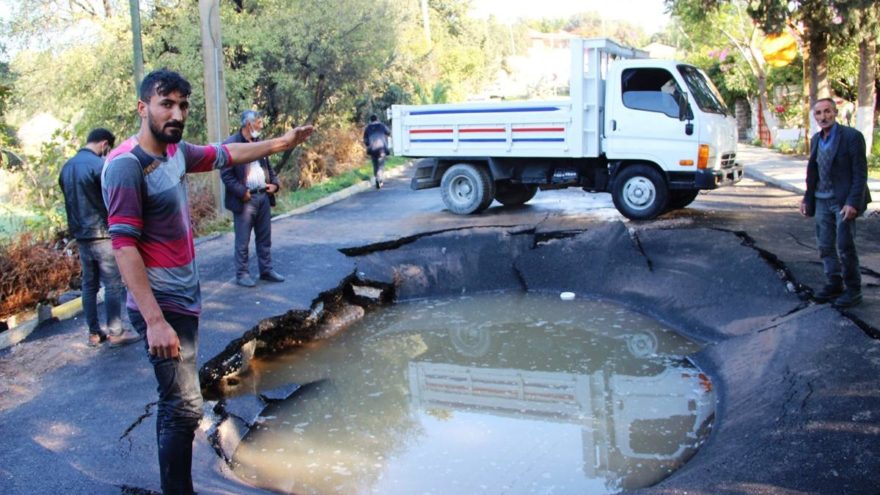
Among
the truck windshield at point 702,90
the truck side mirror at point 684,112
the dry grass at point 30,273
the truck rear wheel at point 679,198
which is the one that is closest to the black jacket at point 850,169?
the truck side mirror at point 684,112

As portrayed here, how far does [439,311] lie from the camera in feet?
29.3

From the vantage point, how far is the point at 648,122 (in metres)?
10.6

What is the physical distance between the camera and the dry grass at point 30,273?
805 centimetres

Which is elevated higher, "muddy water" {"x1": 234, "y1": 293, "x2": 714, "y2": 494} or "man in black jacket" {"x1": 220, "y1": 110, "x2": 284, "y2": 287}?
"man in black jacket" {"x1": 220, "y1": 110, "x2": 284, "y2": 287}

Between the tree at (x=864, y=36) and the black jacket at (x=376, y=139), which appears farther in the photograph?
the black jacket at (x=376, y=139)

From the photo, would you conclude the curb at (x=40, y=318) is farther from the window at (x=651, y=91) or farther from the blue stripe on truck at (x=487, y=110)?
the window at (x=651, y=91)

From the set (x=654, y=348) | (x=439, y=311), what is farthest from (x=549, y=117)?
(x=654, y=348)

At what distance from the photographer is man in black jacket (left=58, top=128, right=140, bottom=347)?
20.8 feet

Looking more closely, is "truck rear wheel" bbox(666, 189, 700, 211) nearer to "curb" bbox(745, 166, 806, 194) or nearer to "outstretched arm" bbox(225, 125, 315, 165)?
"curb" bbox(745, 166, 806, 194)

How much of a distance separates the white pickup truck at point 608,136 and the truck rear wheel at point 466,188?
2 centimetres

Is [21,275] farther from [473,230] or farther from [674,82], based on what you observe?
[674,82]

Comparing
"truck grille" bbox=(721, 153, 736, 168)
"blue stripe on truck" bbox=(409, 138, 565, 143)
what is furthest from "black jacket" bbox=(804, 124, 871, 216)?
"blue stripe on truck" bbox=(409, 138, 565, 143)

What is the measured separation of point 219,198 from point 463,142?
13.0ft

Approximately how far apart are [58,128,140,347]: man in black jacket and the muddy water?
1352 mm
